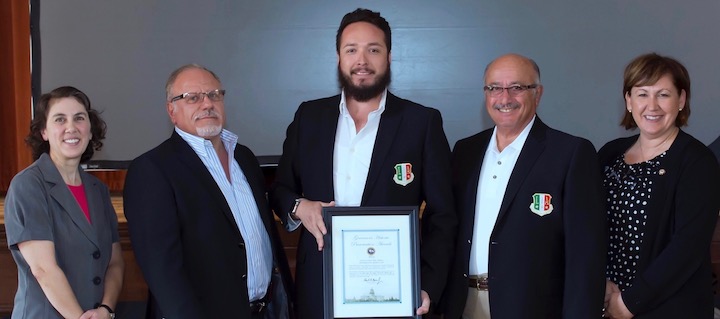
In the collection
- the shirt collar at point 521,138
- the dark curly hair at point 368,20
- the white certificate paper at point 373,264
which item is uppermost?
the dark curly hair at point 368,20

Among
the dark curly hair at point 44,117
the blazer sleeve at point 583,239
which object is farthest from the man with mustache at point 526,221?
the dark curly hair at point 44,117

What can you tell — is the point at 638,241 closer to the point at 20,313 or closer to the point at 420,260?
the point at 420,260

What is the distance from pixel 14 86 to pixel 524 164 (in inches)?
140

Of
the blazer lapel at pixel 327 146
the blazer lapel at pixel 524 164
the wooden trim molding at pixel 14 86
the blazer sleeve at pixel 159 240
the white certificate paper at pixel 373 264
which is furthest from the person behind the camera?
the wooden trim molding at pixel 14 86

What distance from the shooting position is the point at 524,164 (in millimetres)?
2623

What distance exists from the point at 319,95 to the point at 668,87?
2.65 m

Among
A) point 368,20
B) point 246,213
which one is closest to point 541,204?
point 368,20

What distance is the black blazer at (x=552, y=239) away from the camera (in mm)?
2539

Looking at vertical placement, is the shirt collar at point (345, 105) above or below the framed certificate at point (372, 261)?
above

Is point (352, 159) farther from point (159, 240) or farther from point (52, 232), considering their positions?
point (52, 232)

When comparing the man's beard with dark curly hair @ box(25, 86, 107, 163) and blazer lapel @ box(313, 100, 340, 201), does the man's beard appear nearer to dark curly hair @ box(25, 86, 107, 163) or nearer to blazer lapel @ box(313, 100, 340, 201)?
blazer lapel @ box(313, 100, 340, 201)

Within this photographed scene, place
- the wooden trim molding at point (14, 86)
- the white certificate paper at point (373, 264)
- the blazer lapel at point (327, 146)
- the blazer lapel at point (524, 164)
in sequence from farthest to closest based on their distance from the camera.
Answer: the wooden trim molding at point (14, 86) → the blazer lapel at point (327, 146) → the blazer lapel at point (524, 164) → the white certificate paper at point (373, 264)

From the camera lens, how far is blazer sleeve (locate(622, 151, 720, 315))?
262 cm

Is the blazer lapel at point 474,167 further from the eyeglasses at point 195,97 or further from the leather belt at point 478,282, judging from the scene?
the eyeglasses at point 195,97
